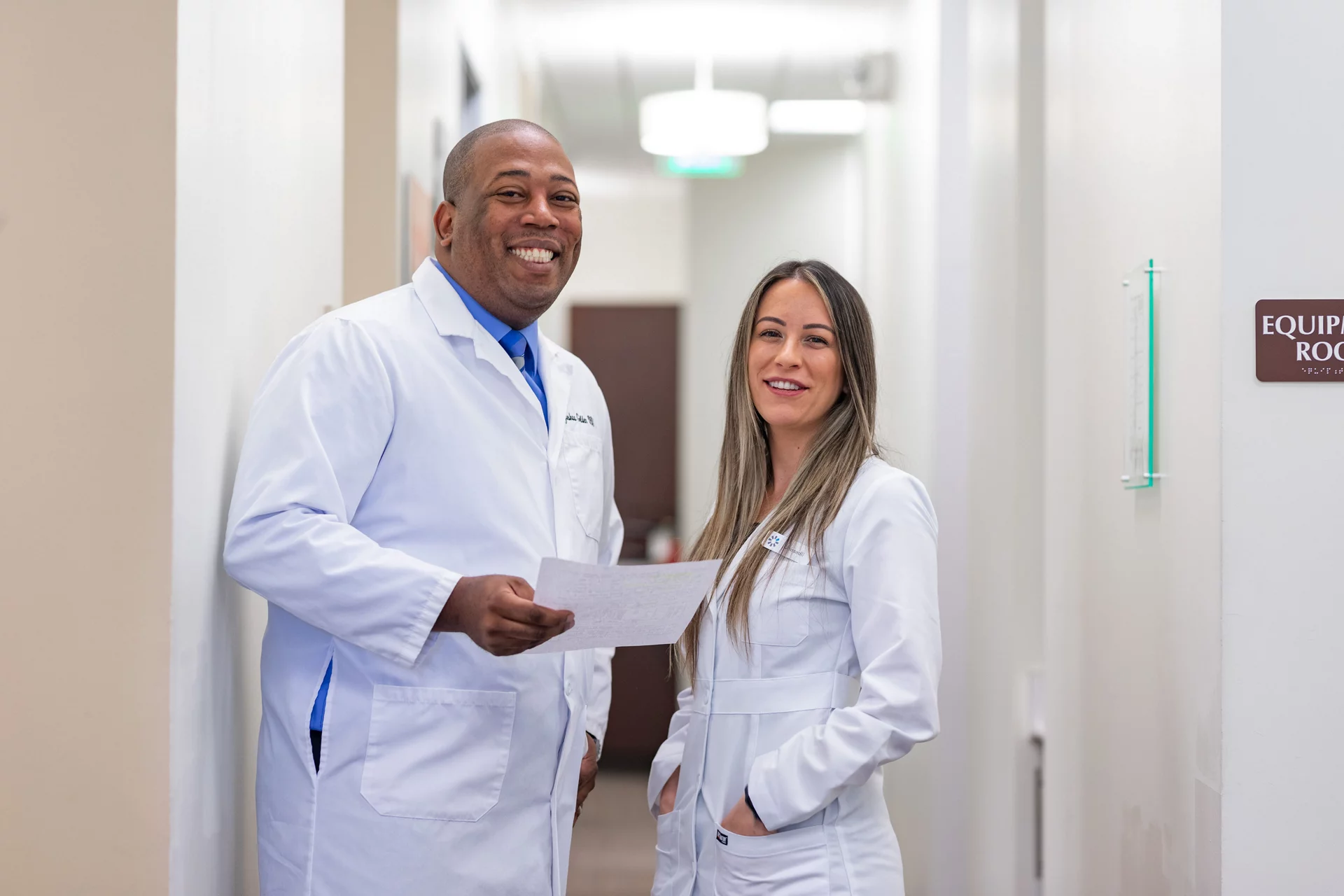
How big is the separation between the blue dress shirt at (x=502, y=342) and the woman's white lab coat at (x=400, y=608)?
1 cm

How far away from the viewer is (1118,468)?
6.86 feet

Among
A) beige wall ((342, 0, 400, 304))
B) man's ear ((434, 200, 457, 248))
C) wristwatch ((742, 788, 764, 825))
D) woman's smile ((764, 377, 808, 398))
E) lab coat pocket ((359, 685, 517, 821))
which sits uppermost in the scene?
beige wall ((342, 0, 400, 304))

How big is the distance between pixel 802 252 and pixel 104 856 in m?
5.54

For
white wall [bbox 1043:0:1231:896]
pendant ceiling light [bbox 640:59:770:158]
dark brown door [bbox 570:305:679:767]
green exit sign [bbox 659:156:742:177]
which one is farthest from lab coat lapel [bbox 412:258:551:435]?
dark brown door [bbox 570:305:679:767]

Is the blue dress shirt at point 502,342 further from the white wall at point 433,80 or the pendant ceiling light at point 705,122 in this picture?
the pendant ceiling light at point 705,122

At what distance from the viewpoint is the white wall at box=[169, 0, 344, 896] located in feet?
4.95

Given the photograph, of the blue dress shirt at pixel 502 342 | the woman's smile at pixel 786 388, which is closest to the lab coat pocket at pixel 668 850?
the blue dress shirt at pixel 502 342

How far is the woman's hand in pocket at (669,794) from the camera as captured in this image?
1.86 m

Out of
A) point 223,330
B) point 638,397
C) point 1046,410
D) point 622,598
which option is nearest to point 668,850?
point 622,598

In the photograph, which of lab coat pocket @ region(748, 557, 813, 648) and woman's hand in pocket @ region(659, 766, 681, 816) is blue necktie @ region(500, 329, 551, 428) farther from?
woman's hand in pocket @ region(659, 766, 681, 816)

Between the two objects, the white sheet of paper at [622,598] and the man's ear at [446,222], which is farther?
the man's ear at [446,222]

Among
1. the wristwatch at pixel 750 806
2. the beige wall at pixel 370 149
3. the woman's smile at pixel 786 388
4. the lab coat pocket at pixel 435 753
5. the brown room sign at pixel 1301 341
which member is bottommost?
the wristwatch at pixel 750 806

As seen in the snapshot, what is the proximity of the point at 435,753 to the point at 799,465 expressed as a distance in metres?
0.65

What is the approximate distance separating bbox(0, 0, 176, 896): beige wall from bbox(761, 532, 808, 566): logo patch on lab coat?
0.78 meters
